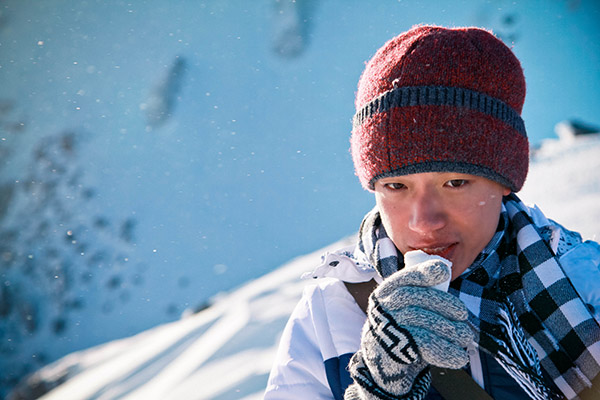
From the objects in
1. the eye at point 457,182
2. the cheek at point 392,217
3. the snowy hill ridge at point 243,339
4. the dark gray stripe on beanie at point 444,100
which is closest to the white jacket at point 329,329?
the cheek at point 392,217

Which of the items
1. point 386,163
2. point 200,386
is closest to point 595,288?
point 386,163

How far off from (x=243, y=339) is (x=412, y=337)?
3.23 metres

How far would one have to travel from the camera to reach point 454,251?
117 cm

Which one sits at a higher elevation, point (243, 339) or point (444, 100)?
point (243, 339)

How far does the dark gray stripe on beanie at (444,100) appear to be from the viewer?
114 cm

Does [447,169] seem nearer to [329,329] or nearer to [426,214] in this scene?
[426,214]

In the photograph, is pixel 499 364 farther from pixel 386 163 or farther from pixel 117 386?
pixel 117 386

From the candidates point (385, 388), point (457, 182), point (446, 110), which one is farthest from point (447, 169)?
point (385, 388)

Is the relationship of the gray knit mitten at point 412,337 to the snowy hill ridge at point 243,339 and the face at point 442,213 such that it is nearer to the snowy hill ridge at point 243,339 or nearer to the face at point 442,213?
the face at point 442,213

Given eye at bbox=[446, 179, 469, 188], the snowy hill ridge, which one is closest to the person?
eye at bbox=[446, 179, 469, 188]

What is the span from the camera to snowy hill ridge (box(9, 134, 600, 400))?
3133mm

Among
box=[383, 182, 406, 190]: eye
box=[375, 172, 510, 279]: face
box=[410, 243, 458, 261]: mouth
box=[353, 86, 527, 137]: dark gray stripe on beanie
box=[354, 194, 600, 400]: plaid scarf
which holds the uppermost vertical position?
box=[353, 86, 527, 137]: dark gray stripe on beanie

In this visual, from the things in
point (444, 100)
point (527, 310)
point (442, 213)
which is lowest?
point (527, 310)

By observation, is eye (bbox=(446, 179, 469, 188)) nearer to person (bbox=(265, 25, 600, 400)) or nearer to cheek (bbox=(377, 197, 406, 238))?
person (bbox=(265, 25, 600, 400))
